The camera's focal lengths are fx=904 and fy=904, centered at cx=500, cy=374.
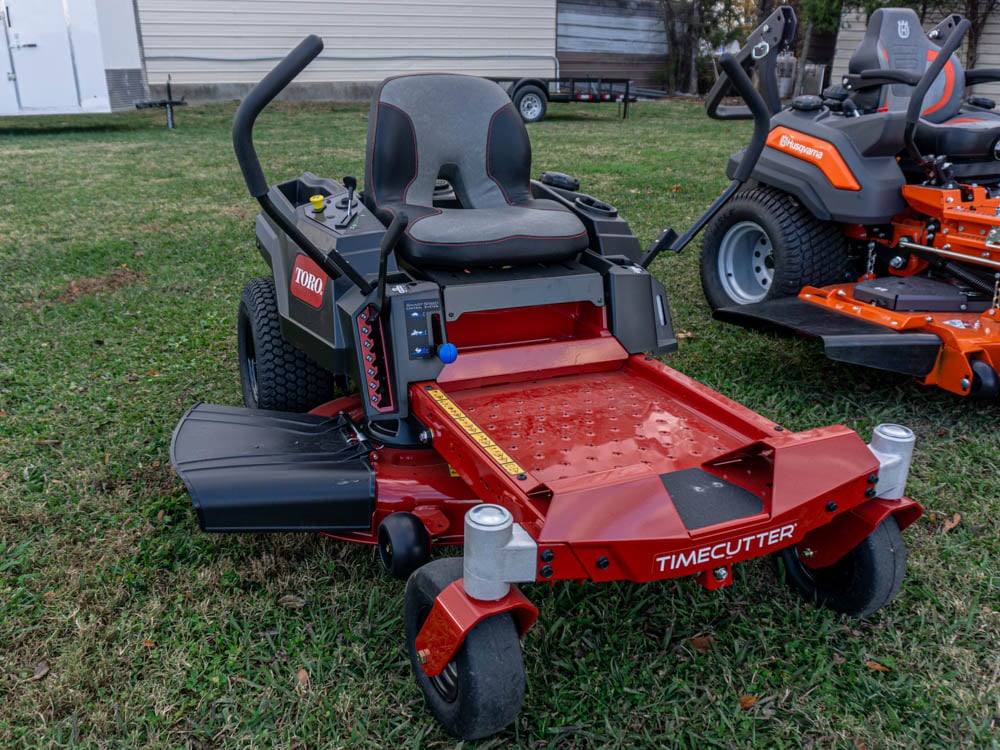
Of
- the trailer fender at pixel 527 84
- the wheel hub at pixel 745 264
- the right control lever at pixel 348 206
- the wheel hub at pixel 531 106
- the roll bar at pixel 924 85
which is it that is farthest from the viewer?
the wheel hub at pixel 531 106

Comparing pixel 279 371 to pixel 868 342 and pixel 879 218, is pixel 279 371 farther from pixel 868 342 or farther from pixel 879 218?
pixel 879 218

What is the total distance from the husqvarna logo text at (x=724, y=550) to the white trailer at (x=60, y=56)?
12937mm

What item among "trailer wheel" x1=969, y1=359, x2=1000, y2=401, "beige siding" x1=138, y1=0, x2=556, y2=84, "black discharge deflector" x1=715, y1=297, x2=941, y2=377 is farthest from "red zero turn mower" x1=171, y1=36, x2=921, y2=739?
"beige siding" x1=138, y1=0, x2=556, y2=84

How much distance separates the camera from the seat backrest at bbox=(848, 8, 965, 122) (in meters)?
4.42

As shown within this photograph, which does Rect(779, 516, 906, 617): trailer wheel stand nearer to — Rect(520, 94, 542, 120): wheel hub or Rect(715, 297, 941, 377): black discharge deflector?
Rect(715, 297, 941, 377): black discharge deflector

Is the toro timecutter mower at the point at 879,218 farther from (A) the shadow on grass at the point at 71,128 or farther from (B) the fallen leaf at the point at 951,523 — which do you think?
(A) the shadow on grass at the point at 71,128

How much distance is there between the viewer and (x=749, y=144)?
3057mm

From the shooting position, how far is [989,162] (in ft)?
13.5

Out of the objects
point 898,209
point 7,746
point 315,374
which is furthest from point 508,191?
point 7,746

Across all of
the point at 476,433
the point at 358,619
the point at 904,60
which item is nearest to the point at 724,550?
the point at 476,433

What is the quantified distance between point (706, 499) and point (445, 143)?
1787 millimetres

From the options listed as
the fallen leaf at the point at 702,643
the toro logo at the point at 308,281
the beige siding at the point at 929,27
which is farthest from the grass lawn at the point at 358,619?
the beige siding at the point at 929,27

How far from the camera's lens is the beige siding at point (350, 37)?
50.5 feet

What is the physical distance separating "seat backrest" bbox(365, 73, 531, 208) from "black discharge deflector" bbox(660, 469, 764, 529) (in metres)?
1.53
